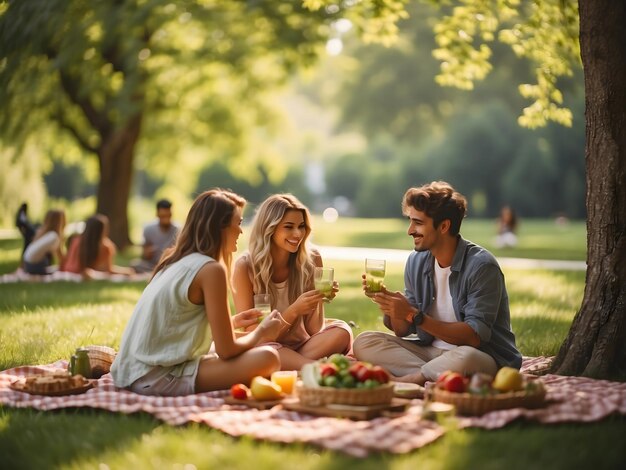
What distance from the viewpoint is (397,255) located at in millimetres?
24734

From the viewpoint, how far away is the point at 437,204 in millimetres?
6809

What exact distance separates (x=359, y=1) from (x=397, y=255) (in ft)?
45.0

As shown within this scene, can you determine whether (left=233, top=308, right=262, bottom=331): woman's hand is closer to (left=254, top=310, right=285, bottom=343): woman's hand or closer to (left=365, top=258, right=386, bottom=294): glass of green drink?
(left=254, top=310, right=285, bottom=343): woman's hand

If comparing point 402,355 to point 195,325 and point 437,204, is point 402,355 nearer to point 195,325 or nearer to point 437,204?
point 437,204

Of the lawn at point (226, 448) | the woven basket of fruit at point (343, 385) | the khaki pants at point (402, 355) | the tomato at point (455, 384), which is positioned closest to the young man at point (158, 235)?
the khaki pants at point (402, 355)

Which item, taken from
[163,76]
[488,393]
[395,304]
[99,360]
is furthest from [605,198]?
[163,76]

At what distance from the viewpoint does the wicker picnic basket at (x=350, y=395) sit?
217 inches

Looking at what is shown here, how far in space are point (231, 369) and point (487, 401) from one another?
181 cm

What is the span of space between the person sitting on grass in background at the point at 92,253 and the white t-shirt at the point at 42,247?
454mm

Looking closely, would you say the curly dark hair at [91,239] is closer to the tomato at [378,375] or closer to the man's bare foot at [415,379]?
the man's bare foot at [415,379]

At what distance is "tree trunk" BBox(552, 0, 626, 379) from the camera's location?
22.8ft

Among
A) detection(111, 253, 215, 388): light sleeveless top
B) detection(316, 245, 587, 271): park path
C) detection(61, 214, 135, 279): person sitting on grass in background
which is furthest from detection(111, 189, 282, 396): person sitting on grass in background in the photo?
detection(316, 245, 587, 271): park path

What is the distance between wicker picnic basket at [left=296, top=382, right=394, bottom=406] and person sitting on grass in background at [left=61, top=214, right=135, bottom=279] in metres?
10.4

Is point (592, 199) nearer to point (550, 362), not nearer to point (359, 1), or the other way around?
point (550, 362)
